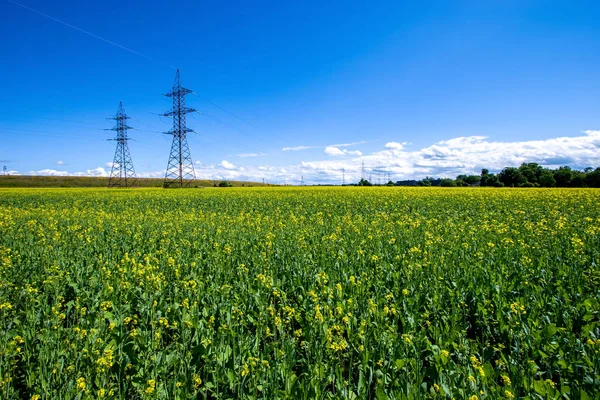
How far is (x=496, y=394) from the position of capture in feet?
9.45

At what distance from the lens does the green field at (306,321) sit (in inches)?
126

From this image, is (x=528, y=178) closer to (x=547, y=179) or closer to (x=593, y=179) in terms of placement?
(x=547, y=179)

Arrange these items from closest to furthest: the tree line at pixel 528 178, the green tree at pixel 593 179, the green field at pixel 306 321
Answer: the green field at pixel 306 321, the green tree at pixel 593 179, the tree line at pixel 528 178

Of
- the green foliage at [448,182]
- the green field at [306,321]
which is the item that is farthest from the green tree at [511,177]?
the green field at [306,321]

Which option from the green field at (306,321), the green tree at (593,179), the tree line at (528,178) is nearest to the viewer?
the green field at (306,321)

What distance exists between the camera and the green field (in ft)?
10.5

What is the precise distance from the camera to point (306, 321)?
4766mm

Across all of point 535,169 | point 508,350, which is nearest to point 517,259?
point 508,350

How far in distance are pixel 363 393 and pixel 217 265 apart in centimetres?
477

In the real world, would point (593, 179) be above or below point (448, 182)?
above

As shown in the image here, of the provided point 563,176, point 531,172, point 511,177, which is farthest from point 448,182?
point 563,176

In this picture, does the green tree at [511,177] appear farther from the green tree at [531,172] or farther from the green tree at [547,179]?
the green tree at [547,179]

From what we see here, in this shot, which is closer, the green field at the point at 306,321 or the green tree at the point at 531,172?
the green field at the point at 306,321

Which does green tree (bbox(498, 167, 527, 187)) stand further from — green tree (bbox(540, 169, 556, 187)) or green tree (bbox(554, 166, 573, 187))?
green tree (bbox(554, 166, 573, 187))
